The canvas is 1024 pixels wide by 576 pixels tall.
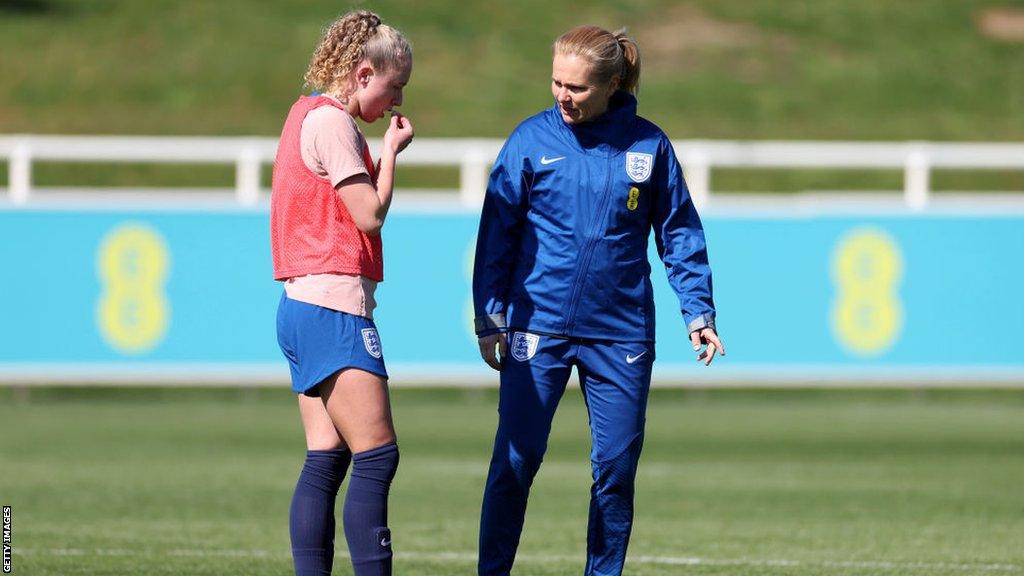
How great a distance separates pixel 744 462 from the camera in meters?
11.6

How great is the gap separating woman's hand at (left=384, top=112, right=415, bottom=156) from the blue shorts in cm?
50

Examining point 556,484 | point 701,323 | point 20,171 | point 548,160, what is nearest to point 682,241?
point 701,323

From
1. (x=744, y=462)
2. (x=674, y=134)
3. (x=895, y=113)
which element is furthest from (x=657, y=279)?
(x=895, y=113)

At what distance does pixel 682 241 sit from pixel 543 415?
0.71m

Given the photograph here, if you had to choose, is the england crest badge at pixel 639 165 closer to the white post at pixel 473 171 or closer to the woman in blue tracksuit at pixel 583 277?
the woman in blue tracksuit at pixel 583 277

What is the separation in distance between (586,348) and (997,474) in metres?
5.70

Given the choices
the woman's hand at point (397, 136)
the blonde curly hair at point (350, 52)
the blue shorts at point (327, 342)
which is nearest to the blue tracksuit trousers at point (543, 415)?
the blue shorts at point (327, 342)

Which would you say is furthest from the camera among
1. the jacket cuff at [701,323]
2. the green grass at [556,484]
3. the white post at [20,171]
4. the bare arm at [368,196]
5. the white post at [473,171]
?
the white post at [473,171]

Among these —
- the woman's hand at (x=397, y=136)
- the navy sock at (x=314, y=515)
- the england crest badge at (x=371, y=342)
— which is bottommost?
the navy sock at (x=314, y=515)

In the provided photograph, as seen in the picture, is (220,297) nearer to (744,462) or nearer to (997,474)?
(744,462)

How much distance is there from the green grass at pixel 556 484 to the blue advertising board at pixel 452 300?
410mm

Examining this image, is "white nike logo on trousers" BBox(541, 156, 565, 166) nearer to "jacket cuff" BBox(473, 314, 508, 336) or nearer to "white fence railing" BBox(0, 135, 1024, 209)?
→ "jacket cuff" BBox(473, 314, 508, 336)

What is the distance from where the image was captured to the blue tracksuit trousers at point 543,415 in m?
5.93

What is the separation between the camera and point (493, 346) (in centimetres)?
592
